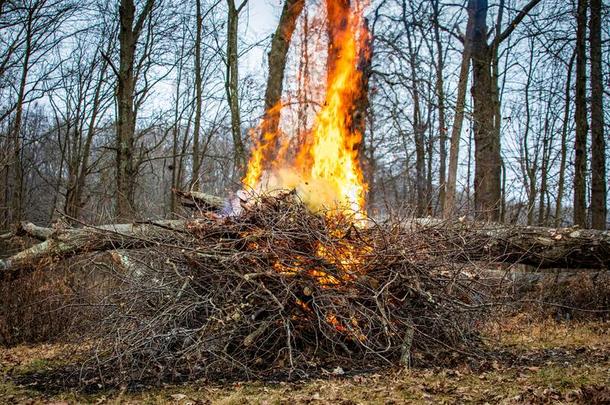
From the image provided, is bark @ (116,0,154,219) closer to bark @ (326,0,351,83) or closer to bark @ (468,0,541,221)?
bark @ (326,0,351,83)

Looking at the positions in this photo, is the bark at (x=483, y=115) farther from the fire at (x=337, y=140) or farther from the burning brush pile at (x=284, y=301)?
the burning brush pile at (x=284, y=301)

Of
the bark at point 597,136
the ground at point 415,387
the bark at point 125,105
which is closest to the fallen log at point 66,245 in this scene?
the ground at point 415,387

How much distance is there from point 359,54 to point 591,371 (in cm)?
513

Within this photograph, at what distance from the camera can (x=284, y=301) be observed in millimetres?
5223

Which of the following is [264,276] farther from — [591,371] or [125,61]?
[125,61]

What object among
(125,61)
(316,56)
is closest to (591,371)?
(316,56)

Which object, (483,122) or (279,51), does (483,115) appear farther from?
(279,51)

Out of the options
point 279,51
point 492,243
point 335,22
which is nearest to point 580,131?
point 492,243

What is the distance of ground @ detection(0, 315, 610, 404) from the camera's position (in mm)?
3947

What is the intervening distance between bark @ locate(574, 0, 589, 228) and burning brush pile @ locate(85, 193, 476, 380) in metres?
6.13

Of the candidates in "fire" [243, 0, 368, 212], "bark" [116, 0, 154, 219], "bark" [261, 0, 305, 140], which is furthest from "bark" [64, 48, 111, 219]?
"fire" [243, 0, 368, 212]

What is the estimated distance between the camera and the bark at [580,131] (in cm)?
1102

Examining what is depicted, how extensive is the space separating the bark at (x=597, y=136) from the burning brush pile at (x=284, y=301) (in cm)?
595

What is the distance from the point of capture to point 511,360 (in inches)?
219
